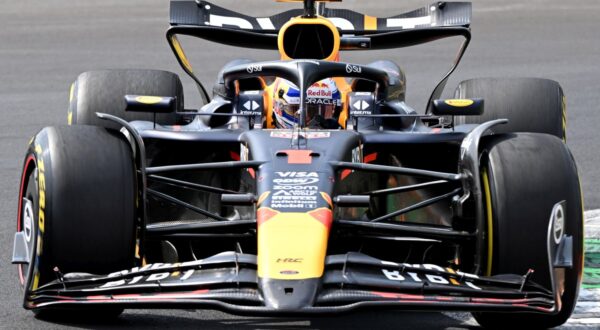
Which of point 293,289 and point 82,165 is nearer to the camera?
point 293,289

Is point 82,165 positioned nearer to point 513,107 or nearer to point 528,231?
point 528,231

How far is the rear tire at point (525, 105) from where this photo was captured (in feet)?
29.9

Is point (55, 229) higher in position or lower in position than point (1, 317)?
higher

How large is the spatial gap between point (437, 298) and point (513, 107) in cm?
322

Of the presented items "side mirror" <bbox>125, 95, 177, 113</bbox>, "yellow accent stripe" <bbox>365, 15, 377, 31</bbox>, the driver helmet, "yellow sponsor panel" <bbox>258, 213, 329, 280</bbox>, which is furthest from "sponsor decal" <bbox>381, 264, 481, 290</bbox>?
"yellow accent stripe" <bbox>365, 15, 377, 31</bbox>

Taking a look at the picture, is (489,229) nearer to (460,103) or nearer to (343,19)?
(460,103)

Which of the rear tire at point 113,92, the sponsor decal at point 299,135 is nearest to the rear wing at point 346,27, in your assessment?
the rear tire at point 113,92

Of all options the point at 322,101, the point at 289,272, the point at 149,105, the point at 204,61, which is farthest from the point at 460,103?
the point at 204,61

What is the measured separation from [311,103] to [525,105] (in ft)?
4.95

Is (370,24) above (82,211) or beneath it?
above

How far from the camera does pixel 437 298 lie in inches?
241

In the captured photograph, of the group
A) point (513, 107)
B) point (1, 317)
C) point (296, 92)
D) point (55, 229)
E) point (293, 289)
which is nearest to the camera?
point (293, 289)

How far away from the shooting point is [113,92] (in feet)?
30.4

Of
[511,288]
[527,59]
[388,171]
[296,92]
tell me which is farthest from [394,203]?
[527,59]
